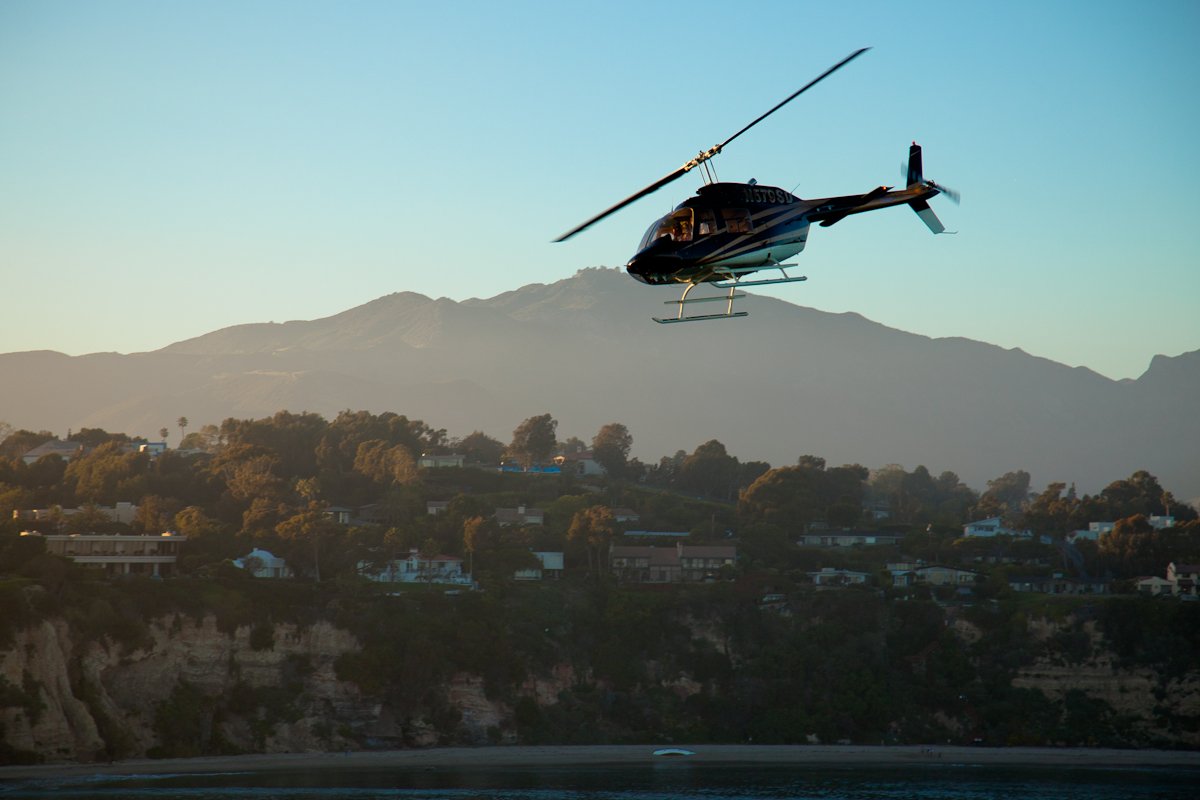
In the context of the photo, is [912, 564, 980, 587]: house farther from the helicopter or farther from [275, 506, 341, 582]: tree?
the helicopter

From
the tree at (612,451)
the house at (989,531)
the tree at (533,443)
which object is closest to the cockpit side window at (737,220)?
the house at (989,531)

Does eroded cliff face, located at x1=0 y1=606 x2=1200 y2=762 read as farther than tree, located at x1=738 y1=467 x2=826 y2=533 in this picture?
No

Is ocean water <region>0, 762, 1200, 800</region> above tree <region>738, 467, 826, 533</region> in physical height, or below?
below

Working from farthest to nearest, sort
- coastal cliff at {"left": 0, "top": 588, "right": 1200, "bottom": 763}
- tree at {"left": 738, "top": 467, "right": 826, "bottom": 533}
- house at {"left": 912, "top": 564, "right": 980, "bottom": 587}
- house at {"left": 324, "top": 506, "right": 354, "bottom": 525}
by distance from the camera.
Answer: tree at {"left": 738, "top": 467, "right": 826, "bottom": 533} < house at {"left": 324, "top": 506, "right": 354, "bottom": 525} < house at {"left": 912, "top": 564, "right": 980, "bottom": 587} < coastal cliff at {"left": 0, "top": 588, "right": 1200, "bottom": 763}

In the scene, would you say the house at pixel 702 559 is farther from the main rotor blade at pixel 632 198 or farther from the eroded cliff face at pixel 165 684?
the main rotor blade at pixel 632 198

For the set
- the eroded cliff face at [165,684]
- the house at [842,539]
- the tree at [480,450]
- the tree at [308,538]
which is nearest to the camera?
the eroded cliff face at [165,684]

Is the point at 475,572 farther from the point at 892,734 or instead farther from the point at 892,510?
the point at 892,510

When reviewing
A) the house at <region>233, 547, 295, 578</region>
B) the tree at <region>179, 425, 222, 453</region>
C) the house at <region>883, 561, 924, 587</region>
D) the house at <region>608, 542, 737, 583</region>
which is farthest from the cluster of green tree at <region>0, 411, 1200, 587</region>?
the house at <region>883, 561, 924, 587</region>
